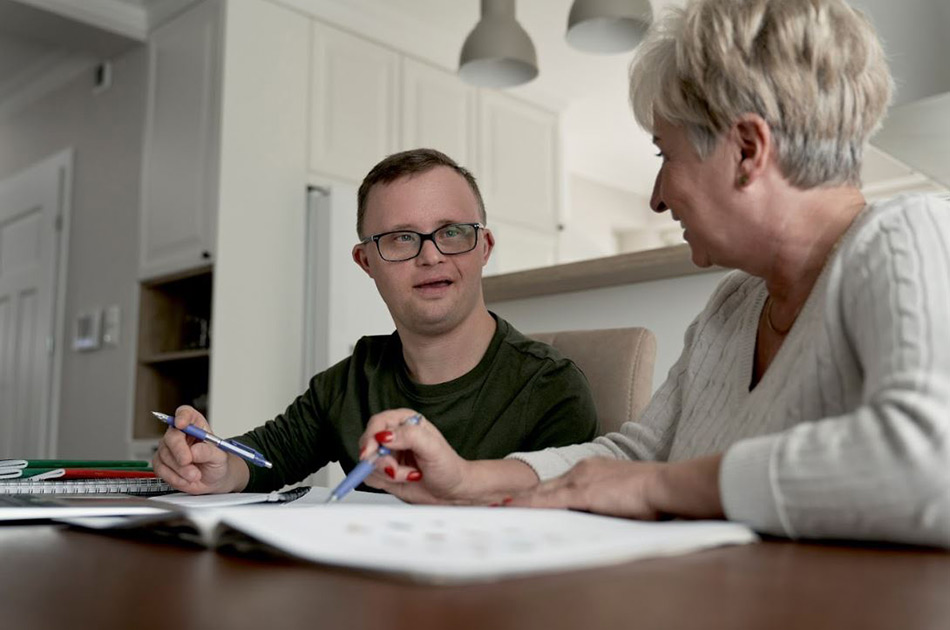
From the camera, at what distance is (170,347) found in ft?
13.1

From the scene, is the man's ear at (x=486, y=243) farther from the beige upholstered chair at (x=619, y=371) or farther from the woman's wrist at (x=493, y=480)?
the woman's wrist at (x=493, y=480)

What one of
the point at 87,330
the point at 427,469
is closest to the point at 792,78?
the point at 427,469

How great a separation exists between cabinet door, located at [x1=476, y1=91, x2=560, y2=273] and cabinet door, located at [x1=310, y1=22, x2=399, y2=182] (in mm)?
633

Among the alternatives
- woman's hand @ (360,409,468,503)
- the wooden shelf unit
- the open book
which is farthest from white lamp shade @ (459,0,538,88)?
the open book

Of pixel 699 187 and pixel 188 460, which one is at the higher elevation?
pixel 699 187

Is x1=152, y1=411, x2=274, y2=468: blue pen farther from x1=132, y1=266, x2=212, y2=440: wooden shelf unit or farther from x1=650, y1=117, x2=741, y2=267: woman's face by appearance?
x1=132, y1=266, x2=212, y2=440: wooden shelf unit

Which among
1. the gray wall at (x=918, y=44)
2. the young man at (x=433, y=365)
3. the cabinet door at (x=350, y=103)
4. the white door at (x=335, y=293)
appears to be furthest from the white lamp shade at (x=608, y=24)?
the young man at (x=433, y=365)

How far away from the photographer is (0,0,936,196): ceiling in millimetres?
3871

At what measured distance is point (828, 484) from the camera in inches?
23.6

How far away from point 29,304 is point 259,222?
1.59 meters

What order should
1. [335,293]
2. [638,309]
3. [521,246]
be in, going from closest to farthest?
[638,309]
[335,293]
[521,246]

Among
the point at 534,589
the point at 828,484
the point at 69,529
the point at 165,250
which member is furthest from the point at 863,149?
the point at 165,250

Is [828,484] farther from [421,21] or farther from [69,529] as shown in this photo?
[421,21]

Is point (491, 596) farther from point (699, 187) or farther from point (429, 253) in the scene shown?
point (429, 253)
